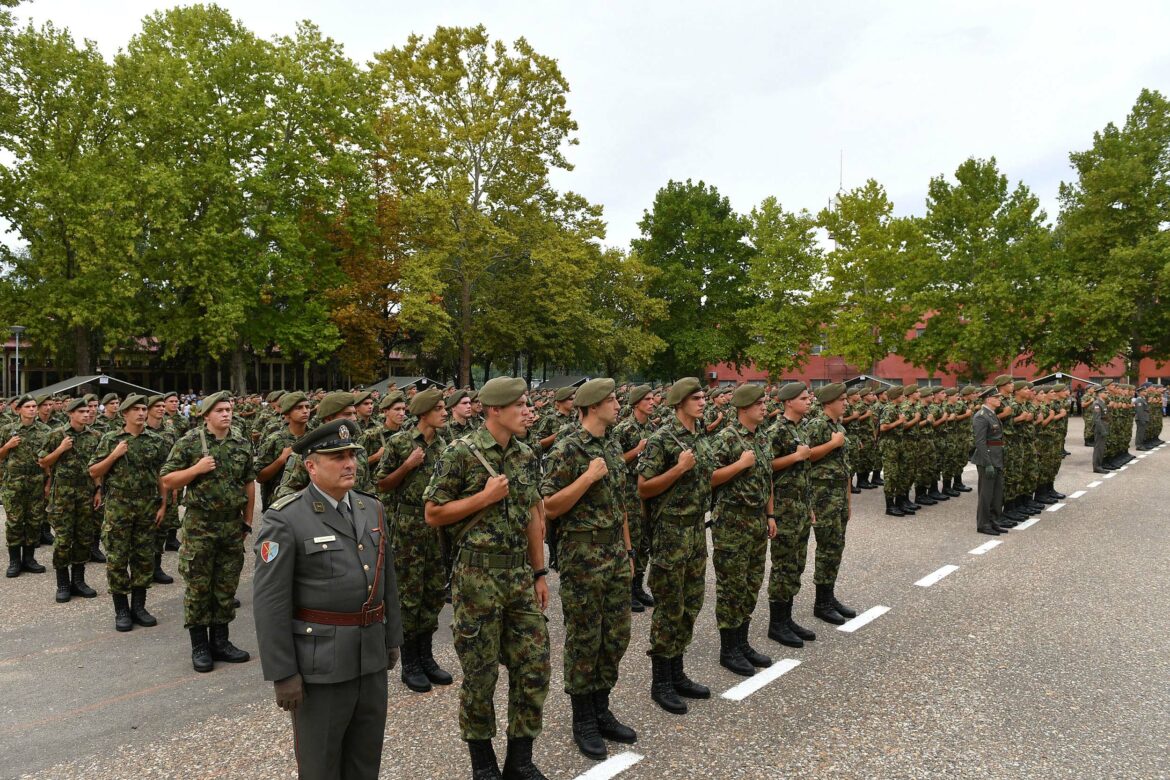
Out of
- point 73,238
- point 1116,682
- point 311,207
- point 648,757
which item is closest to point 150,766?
point 648,757

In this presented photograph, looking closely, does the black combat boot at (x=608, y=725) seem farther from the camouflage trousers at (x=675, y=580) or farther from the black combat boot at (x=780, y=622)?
the black combat boot at (x=780, y=622)

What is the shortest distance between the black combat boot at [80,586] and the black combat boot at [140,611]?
4.27ft

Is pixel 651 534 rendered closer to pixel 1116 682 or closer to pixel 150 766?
pixel 150 766

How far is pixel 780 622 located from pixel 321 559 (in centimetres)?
432

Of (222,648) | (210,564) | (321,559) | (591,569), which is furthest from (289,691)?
(222,648)

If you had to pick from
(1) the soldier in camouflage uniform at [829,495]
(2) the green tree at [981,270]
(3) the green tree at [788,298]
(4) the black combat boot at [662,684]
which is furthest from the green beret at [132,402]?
(2) the green tree at [981,270]

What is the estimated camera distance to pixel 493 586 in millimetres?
3744

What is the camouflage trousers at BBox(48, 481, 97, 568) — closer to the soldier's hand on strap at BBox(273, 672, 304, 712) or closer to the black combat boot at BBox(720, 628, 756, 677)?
the soldier's hand on strap at BBox(273, 672, 304, 712)

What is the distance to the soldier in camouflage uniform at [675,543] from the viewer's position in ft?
15.6

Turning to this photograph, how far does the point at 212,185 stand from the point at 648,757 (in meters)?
29.5

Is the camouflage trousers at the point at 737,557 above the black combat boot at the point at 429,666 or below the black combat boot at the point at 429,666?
above

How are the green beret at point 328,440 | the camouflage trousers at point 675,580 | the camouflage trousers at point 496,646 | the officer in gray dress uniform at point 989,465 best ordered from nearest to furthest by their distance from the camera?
the green beret at point 328,440, the camouflage trousers at point 496,646, the camouflage trousers at point 675,580, the officer in gray dress uniform at point 989,465

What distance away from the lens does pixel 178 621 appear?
674cm

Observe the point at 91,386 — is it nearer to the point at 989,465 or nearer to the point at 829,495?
the point at 829,495
